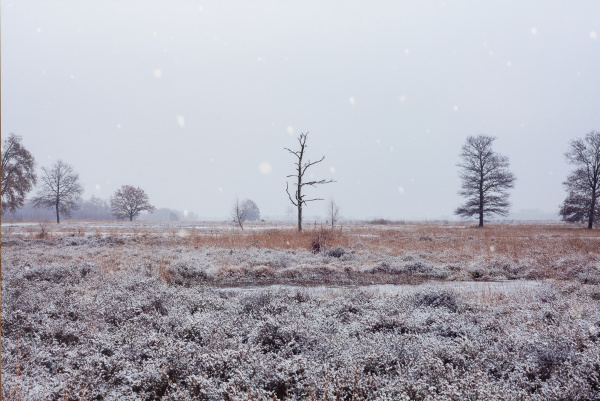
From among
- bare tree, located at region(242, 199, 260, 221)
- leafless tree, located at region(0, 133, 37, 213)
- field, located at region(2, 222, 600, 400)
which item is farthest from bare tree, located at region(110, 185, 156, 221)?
field, located at region(2, 222, 600, 400)

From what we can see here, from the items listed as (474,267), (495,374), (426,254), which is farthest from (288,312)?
(426,254)

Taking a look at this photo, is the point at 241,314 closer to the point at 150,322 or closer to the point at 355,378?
the point at 150,322

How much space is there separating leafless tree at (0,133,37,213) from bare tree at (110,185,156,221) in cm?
2467

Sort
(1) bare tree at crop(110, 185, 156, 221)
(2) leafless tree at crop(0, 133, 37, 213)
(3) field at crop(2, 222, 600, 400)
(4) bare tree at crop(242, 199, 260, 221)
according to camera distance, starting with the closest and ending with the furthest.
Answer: (3) field at crop(2, 222, 600, 400) < (2) leafless tree at crop(0, 133, 37, 213) < (1) bare tree at crop(110, 185, 156, 221) < (4) bare tree at crop(242, 199, 260, 221)

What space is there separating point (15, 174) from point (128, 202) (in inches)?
1063

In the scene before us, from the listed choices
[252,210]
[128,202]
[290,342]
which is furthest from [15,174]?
[252,210]

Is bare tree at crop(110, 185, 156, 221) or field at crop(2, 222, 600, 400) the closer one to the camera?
field at crop(2, 222, 600, 400)

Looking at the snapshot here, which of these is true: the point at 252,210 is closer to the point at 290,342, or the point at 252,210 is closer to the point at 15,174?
the point at 15,174

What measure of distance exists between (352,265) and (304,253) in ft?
10.7

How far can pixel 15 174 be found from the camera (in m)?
41.2

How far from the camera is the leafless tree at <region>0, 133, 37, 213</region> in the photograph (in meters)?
40.2

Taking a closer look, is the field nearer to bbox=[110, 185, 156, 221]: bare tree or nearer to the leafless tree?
the leafless tree

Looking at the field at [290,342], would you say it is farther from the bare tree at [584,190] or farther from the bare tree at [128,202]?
the bare tree at [128,202]

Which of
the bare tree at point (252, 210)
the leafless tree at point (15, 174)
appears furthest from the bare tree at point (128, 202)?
the bare tree at point (252, 210)
